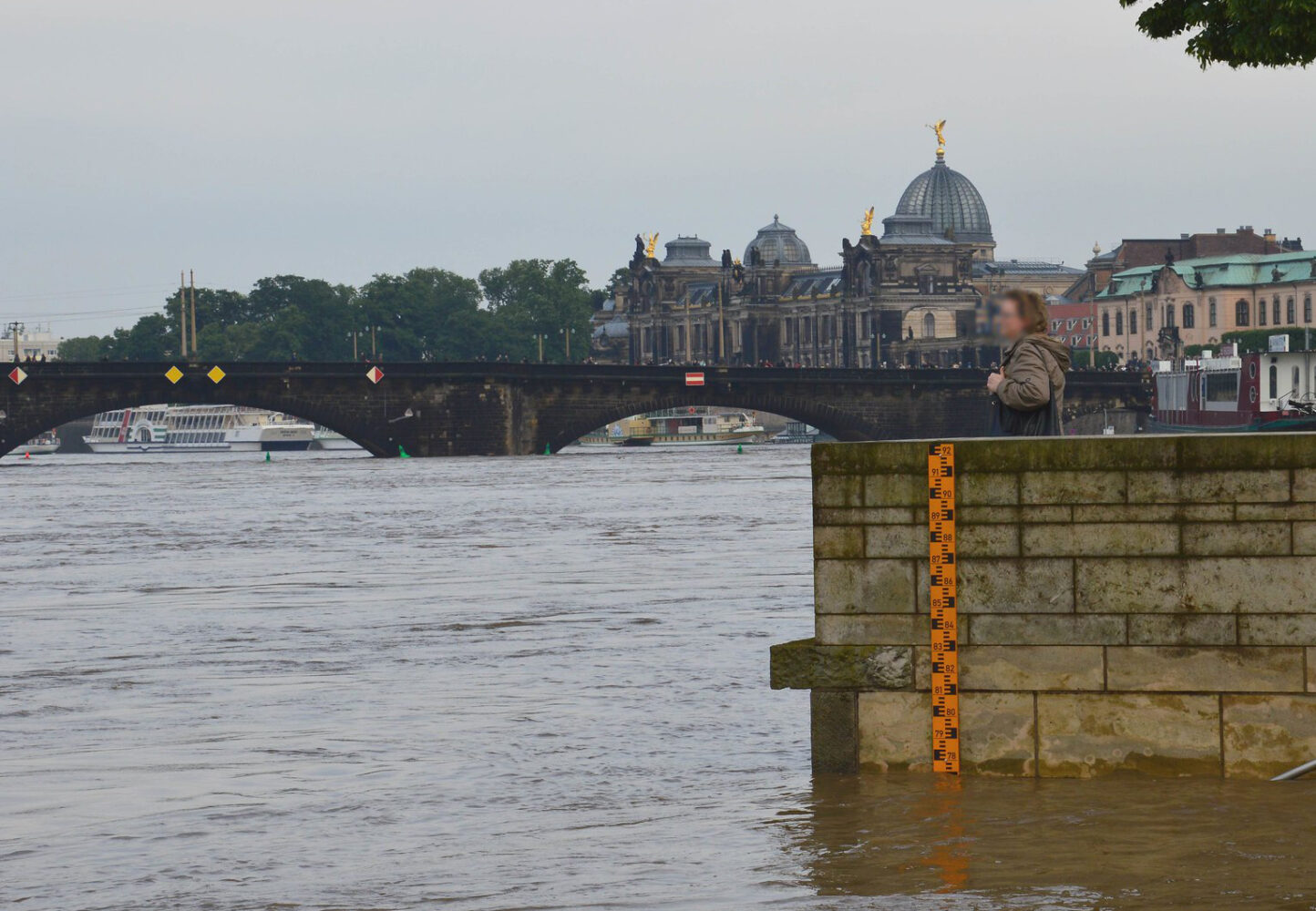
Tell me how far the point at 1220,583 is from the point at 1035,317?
1487 millimetres

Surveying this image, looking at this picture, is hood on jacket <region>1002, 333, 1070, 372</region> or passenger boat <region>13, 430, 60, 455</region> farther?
passenger boat <region>13, 430, 60, 455</region>

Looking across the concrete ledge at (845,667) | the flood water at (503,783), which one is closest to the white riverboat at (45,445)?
the flood water at (503,783)

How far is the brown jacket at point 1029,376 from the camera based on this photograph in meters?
10.1

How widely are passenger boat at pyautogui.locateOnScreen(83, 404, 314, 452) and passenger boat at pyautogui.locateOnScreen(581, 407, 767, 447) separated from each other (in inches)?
1019

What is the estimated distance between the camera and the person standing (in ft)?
32.7

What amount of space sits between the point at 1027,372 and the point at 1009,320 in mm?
325

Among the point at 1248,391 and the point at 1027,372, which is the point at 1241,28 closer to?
the point at 1027,372

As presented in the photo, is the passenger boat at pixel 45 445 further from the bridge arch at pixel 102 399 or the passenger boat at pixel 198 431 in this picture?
the bridge arch at pixel 102 399

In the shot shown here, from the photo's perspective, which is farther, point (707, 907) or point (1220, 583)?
point (1220, 583)

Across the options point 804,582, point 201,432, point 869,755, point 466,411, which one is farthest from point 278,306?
point 869,755

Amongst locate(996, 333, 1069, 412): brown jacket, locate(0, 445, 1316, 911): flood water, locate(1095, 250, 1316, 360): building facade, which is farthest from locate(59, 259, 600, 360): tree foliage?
locate(996, 333, 1069, 412): brown jacket

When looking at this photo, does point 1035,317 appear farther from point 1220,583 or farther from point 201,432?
point 201,432

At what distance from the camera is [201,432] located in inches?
6137

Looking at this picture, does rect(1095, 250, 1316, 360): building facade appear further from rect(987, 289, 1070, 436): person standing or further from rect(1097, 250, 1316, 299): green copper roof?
rect(987, 289, 1070, 436): person standing
